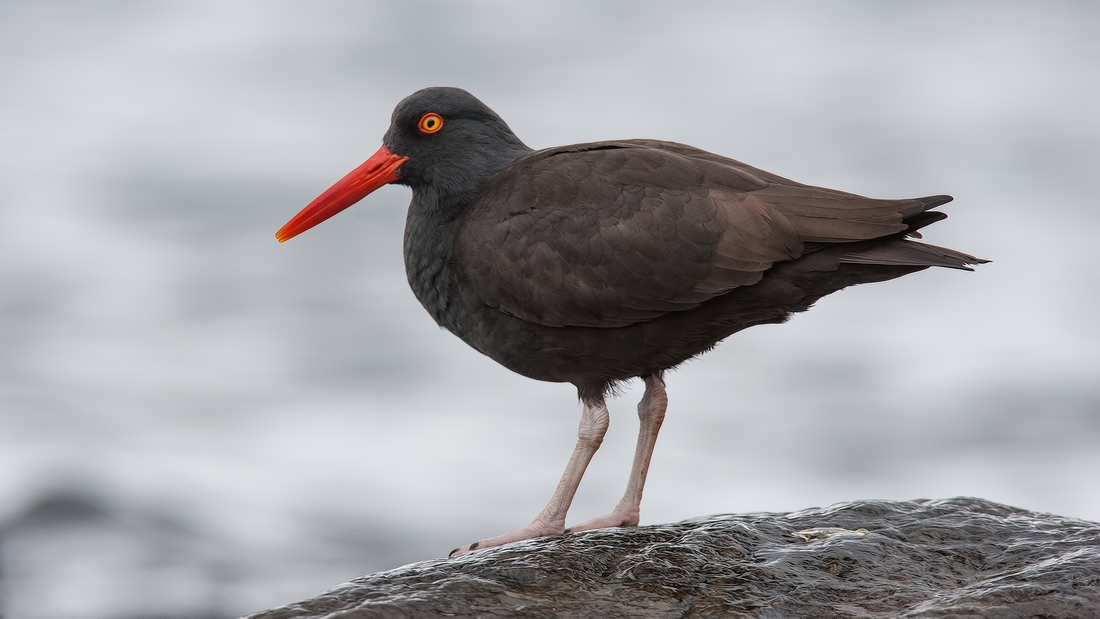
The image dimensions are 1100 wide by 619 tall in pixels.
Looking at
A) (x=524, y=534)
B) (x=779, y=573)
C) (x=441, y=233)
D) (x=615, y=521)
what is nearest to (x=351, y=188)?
(x=441, y=233)

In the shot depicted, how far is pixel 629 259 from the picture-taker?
4.91 m

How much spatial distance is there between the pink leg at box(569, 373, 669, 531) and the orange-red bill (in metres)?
1.87

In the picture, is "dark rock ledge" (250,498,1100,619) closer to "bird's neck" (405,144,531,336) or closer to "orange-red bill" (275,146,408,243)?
"bird's neck" (405,144,531,336)

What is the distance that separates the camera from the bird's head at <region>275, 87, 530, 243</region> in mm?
5668

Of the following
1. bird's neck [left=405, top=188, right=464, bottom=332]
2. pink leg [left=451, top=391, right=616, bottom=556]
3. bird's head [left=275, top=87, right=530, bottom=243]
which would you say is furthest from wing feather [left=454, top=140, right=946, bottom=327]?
pink leg [left=451, top=391, right=616, bottom=556]

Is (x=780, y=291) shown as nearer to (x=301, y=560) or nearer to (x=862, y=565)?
(x=862, y=565)

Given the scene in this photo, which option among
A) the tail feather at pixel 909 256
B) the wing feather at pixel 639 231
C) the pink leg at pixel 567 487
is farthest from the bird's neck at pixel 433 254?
the tail feather at pixel 909 256

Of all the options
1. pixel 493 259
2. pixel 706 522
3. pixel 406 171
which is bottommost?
pixel 706 522

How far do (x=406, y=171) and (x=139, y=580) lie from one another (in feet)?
17.6

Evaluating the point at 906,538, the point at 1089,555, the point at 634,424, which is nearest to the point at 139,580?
the point at 634,424

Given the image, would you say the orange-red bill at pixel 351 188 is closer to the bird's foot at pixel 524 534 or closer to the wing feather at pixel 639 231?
the wing feather at pixel 639 231

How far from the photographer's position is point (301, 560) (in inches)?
391

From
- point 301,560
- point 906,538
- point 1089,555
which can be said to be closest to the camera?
point 1089,555

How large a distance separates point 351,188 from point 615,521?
8.03ft
